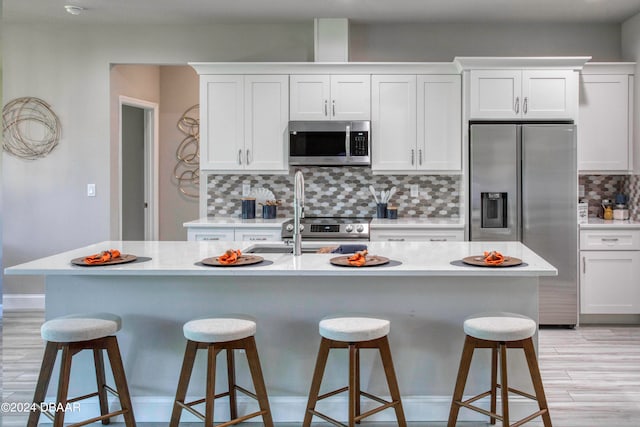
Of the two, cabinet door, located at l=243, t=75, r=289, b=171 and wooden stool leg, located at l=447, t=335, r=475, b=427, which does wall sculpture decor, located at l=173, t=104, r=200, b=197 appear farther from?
wooden stool leg, located at l=447, t=335, r=475, b=427

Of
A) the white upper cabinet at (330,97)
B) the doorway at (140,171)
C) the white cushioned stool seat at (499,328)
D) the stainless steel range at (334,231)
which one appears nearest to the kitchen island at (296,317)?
the white cushioned stool seat at (499,328)

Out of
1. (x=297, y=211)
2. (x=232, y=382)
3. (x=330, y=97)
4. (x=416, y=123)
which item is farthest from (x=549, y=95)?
(x=232, y=382)

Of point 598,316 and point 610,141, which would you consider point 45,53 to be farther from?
point 598,316

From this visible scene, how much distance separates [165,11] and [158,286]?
2892mm

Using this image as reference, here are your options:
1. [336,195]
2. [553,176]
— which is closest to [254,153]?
[336,195]

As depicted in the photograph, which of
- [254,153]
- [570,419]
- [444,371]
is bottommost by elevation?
[570,419]

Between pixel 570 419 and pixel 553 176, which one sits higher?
pixel 553 176

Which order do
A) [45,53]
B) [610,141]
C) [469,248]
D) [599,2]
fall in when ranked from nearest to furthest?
[469,248]
[599,2]
[610,141]
[45,53]

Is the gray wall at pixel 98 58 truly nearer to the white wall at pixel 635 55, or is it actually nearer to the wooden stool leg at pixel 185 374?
the white wall at pixel 635 55

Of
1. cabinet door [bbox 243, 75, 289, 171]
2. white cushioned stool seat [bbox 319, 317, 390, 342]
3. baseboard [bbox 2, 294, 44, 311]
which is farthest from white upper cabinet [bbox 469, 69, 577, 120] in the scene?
baseboard [bbox 2, 294, 44, 311]

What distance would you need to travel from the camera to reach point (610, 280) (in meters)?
4.57

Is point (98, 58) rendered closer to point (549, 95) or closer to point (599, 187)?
point (549, 95)

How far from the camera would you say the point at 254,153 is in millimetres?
4898

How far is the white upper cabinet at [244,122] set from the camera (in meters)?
4.85
